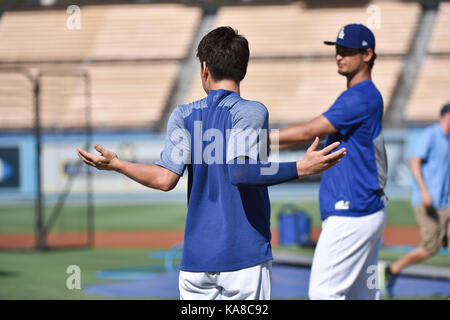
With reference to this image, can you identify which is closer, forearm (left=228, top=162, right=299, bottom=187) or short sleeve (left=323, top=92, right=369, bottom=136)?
forearm (left=228, top=162, right=299, bottom=187)

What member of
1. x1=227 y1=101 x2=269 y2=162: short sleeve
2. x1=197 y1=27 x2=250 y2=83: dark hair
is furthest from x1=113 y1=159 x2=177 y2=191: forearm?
x1=197 y1=27 x2=250 y2=83: dark hair

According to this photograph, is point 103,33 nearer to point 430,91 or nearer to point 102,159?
point 430,91

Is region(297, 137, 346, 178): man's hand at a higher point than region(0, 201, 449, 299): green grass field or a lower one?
higher

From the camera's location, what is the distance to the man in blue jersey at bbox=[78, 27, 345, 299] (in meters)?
3.07

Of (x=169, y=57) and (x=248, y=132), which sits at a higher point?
(x=169, y=57)

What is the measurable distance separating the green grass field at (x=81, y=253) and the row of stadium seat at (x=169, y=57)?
539cm

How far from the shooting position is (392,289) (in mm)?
7336

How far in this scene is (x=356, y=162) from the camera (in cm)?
440

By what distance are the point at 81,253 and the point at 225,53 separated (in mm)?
9090

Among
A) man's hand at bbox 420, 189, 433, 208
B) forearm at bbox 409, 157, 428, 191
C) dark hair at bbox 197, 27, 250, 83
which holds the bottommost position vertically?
man's hand at bbox 420, 189, 433, 208

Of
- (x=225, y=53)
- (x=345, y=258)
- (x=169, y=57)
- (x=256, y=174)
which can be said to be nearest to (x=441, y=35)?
(x=169, y=57)

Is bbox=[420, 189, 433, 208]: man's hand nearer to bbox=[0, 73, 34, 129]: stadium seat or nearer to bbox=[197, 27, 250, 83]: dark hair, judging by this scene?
bbox=[197, 27, 250, 83]: dark hair

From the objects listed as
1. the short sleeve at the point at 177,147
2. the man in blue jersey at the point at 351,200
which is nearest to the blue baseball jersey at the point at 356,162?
the man in blue jersey at the point at 351,200
